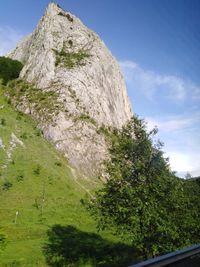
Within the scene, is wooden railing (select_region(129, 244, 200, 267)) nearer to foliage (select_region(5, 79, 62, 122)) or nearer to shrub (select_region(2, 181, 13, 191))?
shrub (select_region(2, 181, 13, 191))

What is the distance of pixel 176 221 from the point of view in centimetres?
2450

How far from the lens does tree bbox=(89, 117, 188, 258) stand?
931 inches

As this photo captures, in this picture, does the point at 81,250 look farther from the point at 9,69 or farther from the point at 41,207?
the point at 9,69

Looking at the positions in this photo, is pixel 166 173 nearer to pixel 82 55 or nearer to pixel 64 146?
pixel 64 146

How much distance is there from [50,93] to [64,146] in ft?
59.2

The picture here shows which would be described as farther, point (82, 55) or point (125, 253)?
point (82, 55)

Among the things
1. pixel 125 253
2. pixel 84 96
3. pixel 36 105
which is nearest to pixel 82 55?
pixel 84 96

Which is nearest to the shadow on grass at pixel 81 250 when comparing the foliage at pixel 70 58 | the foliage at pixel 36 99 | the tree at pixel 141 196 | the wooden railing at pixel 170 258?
the tree at pixel 141 196

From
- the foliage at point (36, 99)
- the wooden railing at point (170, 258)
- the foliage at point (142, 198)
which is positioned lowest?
the wooden railing at point (170, 258)

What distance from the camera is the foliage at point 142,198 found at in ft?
77.6

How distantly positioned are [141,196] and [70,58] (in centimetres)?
7215

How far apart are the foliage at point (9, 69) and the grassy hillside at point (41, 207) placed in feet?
53.8

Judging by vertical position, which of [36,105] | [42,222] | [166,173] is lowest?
[42,222]

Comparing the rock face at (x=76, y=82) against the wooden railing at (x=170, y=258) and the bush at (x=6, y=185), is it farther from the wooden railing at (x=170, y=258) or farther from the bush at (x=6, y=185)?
the wooden railing at (x=170, y=258)
